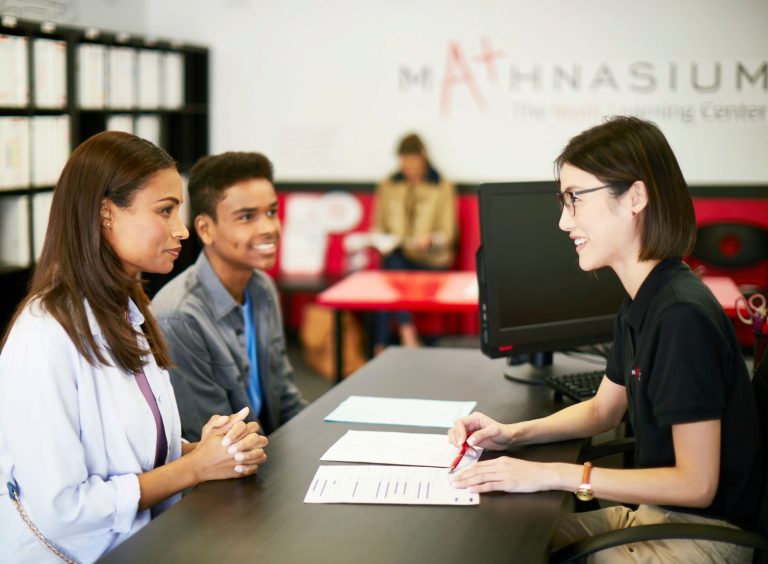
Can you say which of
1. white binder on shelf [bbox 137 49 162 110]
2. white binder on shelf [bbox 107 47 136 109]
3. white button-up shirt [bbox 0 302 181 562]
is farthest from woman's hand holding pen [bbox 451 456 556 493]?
white binder on shelf [bbox 137 49 162 110]

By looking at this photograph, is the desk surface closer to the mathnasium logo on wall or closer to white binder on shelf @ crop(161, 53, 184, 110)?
the mathnasium logo on wall

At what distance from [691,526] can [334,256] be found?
496 centimetres

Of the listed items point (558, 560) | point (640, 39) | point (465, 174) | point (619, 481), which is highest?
point (640, 39)

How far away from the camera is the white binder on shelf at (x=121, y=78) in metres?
5.21

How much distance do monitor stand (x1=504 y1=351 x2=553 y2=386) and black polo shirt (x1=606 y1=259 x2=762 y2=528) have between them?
2.62 feet

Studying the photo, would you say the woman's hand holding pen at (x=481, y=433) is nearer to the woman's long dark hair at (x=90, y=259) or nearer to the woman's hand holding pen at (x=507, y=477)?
the woman's hand holding pen at (x=507, y=477)

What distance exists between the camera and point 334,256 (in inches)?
253

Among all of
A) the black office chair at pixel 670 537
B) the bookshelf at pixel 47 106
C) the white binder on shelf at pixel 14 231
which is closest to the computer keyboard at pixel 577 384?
the black office chair at pixel 670 537

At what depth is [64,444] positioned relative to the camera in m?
1.58

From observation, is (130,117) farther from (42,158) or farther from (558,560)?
(558,560)

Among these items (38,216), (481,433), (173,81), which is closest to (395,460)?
(481,433)

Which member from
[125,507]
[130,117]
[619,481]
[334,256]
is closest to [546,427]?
[619,481]

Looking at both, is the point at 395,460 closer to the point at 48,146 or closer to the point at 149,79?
the point at 48,146

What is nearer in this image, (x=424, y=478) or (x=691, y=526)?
(x=691, y=526)
